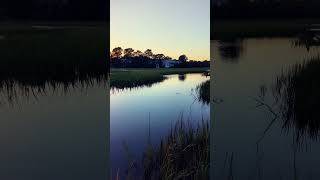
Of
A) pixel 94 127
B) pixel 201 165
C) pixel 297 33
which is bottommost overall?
pixel 201 165

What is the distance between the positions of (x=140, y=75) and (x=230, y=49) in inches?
34.5

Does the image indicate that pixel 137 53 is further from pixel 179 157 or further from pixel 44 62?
pixel 179 157

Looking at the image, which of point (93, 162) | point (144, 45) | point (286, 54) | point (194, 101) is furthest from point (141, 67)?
point (286, 54)

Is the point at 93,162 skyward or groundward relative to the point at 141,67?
groundward

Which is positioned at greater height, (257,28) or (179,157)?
(257,28)

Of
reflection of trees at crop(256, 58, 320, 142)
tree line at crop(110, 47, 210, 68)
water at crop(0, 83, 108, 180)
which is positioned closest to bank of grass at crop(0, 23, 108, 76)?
tree line at crop(110, 47, 210, 68)

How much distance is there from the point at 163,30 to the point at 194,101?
0.72m

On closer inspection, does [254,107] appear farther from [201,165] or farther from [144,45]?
[144,45]

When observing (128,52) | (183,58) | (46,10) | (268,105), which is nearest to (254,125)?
(268,105)

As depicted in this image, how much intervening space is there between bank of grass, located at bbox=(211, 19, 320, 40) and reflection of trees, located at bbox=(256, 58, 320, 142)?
0.34 metres

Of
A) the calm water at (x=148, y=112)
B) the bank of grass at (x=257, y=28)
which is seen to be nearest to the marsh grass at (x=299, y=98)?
the bank of grass at (x=257, y=28)

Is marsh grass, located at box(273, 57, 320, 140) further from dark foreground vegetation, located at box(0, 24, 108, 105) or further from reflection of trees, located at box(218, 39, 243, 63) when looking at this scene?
dark foreground vegetation, located at box(0, 24, 108, 105)

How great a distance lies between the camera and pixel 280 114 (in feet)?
16.4

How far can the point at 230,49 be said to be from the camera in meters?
5.00
